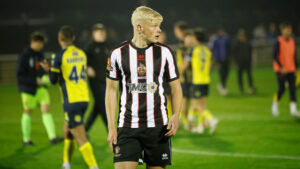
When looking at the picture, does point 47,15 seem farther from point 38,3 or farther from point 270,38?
point 270,38

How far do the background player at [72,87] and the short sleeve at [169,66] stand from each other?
8.23 feet

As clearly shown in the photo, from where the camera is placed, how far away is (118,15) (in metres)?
27.6

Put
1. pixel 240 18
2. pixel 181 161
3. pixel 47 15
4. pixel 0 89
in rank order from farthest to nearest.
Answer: pixel 240 18 < pixel 47 15 < pixel 0 89 < pixel 181 161

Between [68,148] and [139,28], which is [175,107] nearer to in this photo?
[139,28]

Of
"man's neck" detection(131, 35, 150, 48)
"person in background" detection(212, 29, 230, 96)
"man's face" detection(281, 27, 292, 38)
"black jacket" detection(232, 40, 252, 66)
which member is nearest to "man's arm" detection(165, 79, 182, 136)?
"man's neck" detection(131, 35, 150, 48)

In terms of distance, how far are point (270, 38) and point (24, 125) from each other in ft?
73.1

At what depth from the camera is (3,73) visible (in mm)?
22094

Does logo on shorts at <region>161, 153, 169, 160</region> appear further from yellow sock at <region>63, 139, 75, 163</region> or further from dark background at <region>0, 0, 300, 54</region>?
dark background at <region>0, 0, 300, 54</region>

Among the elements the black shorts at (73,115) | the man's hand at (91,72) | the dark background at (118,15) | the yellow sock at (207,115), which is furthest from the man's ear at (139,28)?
the dark background at (118,15)

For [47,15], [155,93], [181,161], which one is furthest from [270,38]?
[155,93]

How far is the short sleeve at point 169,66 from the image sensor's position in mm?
4137

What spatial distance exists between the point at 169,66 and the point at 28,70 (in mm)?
5408

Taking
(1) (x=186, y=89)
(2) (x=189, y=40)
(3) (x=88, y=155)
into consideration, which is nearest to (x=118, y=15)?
(1) (x=186, y=89)

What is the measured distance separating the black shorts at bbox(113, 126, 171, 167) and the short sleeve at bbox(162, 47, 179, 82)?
50cm
